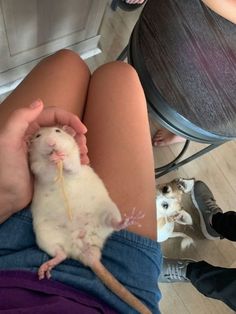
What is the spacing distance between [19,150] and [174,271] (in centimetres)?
74

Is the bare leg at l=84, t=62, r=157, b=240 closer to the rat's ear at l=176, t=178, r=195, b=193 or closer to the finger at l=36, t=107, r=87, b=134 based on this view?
the finger at l=36, t=107, r=87, b=134

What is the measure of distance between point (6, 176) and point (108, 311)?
0.26 metres

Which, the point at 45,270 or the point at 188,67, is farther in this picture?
the point at 188,67

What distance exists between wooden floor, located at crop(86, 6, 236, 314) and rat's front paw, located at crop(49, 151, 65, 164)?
2.51 ft

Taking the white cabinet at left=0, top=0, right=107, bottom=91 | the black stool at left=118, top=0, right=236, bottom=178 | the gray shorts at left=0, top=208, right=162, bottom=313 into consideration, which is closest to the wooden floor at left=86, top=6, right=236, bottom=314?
the white cabinet at left=0, top=0, right=107, bottom=91

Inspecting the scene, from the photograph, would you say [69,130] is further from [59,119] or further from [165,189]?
[165,189]

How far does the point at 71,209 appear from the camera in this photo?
1.99 ft

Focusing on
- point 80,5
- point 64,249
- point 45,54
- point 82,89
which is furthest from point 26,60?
point 64,249

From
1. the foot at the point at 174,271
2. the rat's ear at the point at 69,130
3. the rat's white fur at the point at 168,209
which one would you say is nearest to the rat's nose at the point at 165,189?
the rat's white fur at the point at 168,209

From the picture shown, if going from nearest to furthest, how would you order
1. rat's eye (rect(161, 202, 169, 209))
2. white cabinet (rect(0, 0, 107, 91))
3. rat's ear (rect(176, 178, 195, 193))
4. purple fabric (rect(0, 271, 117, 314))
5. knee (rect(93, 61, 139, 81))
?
purple fabric (rect(0, 271, 117, 314))
knee (rect(93, 61, 139, 81))
white cabinet (rect(0, 0, 107, 91))
rat's eye (rect(161, 202, 169, 209))
rat's ear (rect(176, 178, 195, 193))

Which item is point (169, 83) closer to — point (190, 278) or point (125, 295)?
point (125, 295)

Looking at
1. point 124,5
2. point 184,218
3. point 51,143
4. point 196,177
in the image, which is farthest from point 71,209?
point 124,5

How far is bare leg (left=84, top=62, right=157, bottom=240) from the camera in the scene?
692 mm

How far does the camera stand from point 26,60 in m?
1.19
